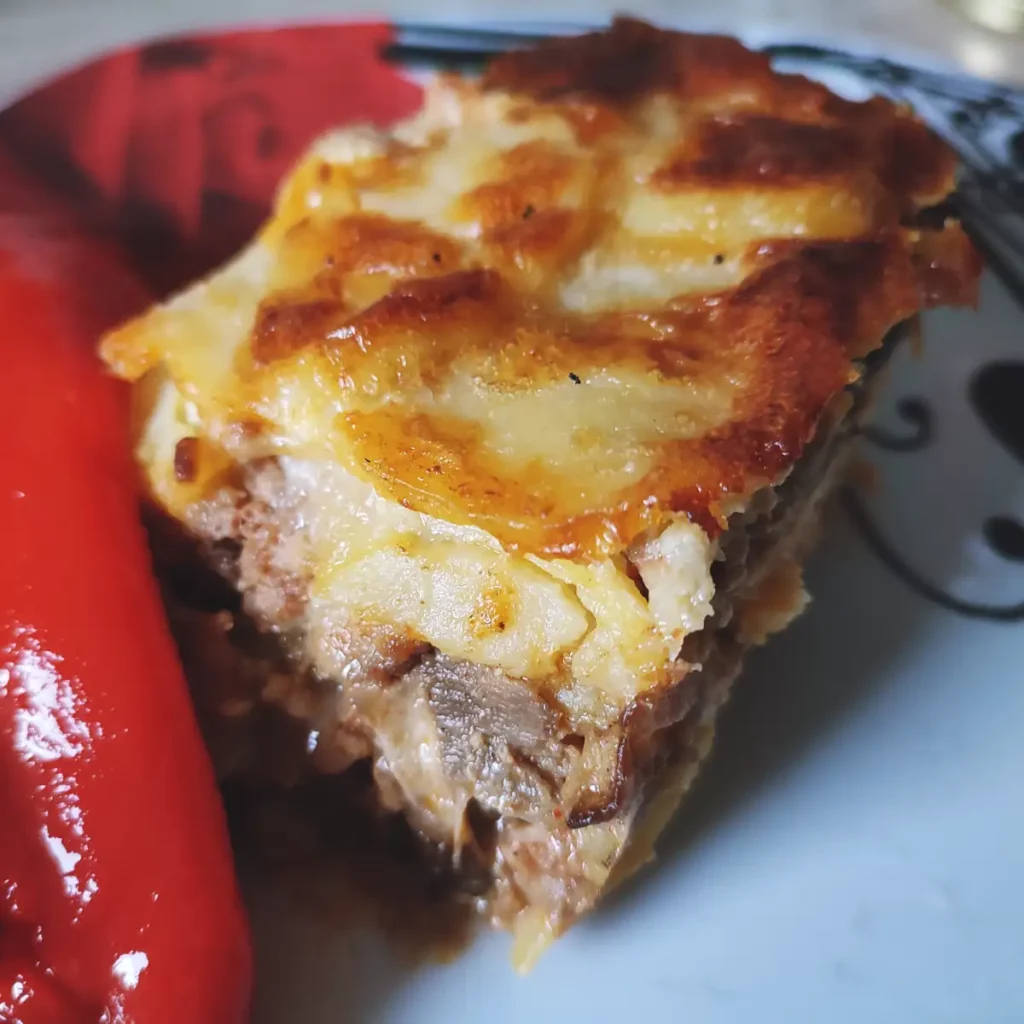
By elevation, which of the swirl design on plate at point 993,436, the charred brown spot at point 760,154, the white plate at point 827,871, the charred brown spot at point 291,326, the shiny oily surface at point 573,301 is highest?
the charred brown spot at point 760,154

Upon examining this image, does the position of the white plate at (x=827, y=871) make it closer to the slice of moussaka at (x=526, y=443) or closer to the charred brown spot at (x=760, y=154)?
the slice of moussaka at (x=526, y=443)

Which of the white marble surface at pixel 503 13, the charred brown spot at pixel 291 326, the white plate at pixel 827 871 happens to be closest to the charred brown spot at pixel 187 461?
A: the charred brown spot at pixel 291 326

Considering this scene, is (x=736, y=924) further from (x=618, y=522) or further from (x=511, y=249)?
(x=511, y=249)

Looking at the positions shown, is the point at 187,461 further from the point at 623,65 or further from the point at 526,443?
the point at 623,65

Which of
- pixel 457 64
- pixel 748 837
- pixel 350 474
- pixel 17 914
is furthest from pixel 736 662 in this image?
pixel 457 64

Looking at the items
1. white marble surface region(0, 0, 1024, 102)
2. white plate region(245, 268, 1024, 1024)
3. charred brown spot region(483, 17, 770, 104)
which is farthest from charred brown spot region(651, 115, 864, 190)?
white marble surface region(0, 0, 1024, 102)

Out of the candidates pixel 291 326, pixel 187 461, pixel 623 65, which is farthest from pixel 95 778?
pixel 623 65
